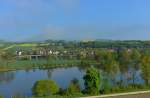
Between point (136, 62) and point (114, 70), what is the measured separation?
3.90 meters

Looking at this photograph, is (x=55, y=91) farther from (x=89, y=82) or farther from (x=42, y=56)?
(x=42, y=56)

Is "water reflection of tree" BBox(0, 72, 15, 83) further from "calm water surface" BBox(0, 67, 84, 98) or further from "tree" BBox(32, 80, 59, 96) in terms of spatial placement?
"tree" BBox(32, 80, 59, 96)

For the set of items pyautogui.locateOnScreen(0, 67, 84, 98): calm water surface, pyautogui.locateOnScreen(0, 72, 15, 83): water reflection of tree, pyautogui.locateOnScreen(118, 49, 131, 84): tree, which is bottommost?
pyautogui.locateOnScreen(0, 72, 15, 83): water reflection of tree

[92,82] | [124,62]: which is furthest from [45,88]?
[124,62]

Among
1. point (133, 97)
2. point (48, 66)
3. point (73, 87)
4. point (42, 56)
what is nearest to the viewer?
point (133, 97)

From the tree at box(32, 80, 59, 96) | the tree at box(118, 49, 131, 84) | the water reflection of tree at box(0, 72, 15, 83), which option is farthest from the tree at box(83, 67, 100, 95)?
the water reflection of tree at box(0, 72, 15, 83)

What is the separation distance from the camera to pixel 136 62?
29828 millimetres

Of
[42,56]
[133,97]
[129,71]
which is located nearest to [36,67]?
[42,56]

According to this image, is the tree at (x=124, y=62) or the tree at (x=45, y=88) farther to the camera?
the tree at (x=124, y=62)

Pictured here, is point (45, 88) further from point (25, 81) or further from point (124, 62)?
point (25, 81)

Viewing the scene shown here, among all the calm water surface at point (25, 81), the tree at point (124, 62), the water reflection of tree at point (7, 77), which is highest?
the tree at point (124, 62)

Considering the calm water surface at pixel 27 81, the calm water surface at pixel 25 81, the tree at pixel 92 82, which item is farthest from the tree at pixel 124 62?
the tree at pixel 92 82

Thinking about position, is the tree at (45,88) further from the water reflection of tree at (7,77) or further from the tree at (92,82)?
the water reflection of tree at (7,77)

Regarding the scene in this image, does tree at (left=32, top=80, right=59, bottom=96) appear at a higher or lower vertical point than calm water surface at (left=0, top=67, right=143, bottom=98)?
higher
